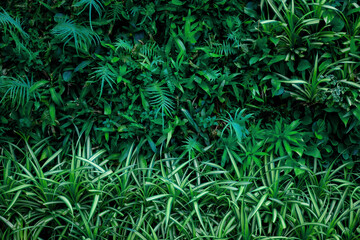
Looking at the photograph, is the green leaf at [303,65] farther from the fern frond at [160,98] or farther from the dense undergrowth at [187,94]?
the fern frond at [160,98]

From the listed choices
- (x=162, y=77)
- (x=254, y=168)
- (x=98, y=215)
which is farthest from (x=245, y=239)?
(x=162, y=77)

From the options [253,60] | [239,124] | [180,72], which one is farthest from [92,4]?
[239,124]

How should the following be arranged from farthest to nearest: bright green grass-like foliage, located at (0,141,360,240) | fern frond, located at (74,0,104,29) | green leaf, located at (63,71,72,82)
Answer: green leaf, located at (63,71,72,82) → fern frond, located at (74,0,104,29) → bright green grass-like foliage, located at (0,141,360,240)

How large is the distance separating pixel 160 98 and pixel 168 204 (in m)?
0.77

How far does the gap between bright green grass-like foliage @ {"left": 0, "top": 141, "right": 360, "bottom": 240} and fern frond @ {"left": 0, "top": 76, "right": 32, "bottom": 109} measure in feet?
1.22

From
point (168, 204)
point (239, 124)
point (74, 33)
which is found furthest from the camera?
point (239, 124)

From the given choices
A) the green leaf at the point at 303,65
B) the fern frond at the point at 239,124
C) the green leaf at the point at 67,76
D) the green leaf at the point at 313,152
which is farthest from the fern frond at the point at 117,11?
the green leaf at the point at 313,152

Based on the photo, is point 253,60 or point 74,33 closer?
point 74,33

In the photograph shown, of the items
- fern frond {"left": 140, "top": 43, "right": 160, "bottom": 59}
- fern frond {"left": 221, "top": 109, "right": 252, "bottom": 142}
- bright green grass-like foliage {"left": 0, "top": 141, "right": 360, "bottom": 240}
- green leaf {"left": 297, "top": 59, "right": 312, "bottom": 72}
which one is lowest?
bright green grass-like foliage {"left": 0, "top": 141, "right": 360, "bottom": 240}

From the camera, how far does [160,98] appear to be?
2398 millimetres

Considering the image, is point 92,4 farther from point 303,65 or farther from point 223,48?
point 303,65

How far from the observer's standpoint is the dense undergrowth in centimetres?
238

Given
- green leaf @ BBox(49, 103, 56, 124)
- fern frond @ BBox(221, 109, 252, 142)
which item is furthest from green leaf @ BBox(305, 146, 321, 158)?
green leaf @ BBox(49, 103, 56, 124)

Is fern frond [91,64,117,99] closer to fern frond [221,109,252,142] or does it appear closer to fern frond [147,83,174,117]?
fern frond [147,83,174,117]
